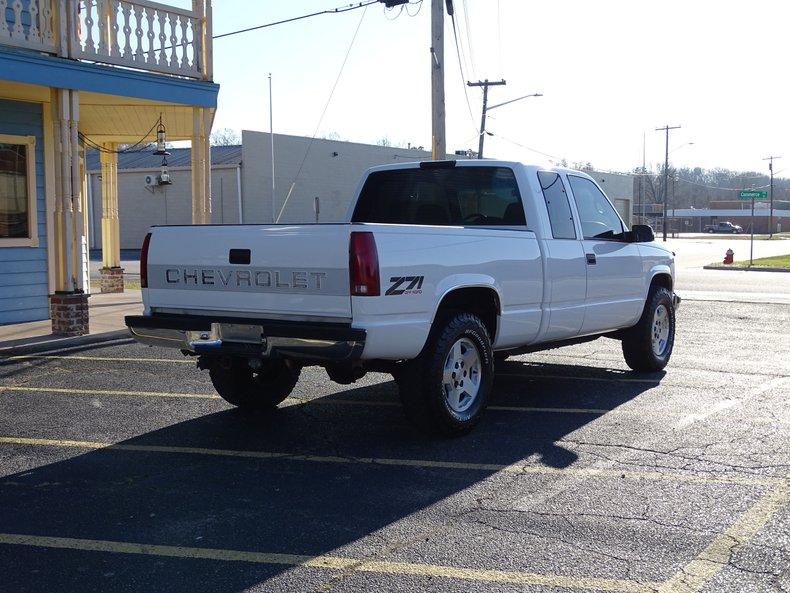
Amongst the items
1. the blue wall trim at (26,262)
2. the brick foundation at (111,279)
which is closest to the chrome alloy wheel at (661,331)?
the blue wall trim at (26,262)

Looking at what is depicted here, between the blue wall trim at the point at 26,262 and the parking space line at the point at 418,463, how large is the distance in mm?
7984

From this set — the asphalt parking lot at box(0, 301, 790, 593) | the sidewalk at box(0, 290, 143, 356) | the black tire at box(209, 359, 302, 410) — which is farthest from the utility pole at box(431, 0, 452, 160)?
the black tire at box(209, 359, 302, 410)

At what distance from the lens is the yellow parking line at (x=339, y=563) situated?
158 inches

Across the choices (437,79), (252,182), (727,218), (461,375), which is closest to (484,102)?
(252,182)

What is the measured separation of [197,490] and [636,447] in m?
3.06

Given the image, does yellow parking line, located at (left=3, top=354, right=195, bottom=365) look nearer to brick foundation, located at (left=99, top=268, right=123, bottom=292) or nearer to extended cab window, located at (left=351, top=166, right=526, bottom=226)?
extended cab window, located at (left=351, top=166, right=526, bottom=226)

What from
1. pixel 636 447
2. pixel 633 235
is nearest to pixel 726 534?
pixel 636 447

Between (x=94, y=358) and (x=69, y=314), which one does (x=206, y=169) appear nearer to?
(x=69, y=314)

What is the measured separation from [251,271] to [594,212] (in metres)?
3.77

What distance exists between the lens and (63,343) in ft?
38.0

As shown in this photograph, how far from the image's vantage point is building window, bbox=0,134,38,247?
13852mm

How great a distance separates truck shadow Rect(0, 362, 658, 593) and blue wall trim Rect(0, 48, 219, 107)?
6.63 meters

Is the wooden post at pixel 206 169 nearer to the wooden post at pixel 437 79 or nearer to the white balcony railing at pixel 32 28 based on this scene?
the white balcony railing at pixel 32 28

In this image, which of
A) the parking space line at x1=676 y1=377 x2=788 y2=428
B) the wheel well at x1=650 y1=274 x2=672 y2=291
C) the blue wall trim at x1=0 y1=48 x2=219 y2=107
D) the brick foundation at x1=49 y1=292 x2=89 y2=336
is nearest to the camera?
the parking space line at x1=676 y1=377 x2=788 y2=428
